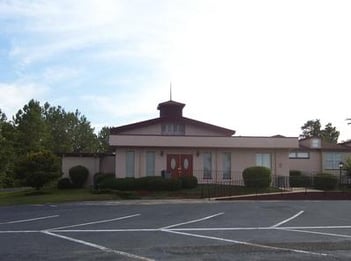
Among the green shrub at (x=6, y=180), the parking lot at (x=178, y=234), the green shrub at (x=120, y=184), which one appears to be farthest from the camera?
the green shrub at (x=6, y=180)

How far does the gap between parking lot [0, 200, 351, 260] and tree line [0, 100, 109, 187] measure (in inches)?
865

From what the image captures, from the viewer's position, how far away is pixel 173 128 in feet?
135

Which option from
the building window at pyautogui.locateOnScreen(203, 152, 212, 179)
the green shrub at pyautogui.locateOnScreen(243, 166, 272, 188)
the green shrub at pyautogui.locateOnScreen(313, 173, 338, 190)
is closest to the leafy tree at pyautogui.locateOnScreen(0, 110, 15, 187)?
the building window at pyautogui.locateOnScreen(203, 152, 212, 179)

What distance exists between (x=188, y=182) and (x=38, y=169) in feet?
35.3

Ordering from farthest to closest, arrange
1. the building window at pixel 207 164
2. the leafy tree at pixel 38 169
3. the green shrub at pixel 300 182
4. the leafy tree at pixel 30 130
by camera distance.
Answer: the leafy tree at pixel 30 130
the green shrub at pixel 300 182
the building window at pixel 207 164
the leafy tree at pixel 38 169

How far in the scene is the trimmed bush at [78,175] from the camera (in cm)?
4134

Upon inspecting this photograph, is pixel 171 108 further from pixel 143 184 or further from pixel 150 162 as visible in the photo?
pixel 143 184

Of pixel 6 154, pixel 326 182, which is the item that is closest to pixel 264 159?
pixel 326 182

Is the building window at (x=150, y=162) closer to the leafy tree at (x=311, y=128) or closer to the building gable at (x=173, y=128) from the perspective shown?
the building gable at (x=173, y=128)

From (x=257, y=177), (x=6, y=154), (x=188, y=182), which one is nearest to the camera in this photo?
(x=188, y=182)

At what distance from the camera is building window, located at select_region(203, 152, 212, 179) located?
1502 inches

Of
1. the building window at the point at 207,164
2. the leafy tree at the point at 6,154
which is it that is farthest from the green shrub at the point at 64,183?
the leafy tree at the point at 6,154

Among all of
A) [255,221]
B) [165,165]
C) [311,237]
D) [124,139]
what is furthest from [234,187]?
[311,237]

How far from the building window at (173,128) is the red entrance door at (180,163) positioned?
3263mm
